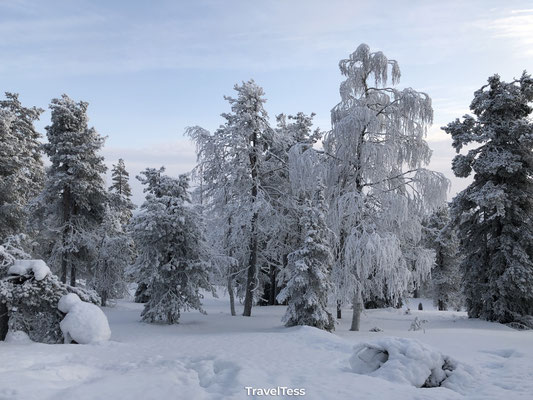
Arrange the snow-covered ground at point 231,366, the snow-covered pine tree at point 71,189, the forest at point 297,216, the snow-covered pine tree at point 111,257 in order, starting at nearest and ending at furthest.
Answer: the snow-covered ground at point 231,366
the forest at point 297,216
the snow-covered pine tree at point 71,189
the snow-covered pine tree at point 111,257

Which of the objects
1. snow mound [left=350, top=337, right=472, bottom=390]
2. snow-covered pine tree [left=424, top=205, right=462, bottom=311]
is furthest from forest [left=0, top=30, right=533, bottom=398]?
snow-covered pine tree [left=424, top=205, right=462, bottom=311]

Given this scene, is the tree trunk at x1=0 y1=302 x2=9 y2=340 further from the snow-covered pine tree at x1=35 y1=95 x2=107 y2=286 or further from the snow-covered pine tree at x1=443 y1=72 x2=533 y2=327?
the snow-covered pine tree at x1=443 y1=72 x2=533 y2=327

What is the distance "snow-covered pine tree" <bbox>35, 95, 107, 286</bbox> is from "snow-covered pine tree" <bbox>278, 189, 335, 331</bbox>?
532 inches

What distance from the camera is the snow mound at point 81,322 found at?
1382 centimetres

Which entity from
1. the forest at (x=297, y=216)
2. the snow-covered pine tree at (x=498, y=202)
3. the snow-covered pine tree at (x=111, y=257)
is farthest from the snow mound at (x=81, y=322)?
the snow-covered pine tree at (x=498, y=202)

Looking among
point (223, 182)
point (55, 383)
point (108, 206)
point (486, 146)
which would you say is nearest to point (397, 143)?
point (486, 146)

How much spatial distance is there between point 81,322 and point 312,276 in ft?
29.9

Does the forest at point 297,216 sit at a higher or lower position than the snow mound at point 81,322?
higher

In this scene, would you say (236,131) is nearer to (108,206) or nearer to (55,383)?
(108,206)

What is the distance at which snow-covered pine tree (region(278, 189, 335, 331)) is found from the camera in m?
17.2

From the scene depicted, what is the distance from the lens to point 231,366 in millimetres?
11055

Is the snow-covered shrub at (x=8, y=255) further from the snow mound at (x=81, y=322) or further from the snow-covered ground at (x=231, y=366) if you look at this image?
the snow-covered ground at (x=231, y=366)

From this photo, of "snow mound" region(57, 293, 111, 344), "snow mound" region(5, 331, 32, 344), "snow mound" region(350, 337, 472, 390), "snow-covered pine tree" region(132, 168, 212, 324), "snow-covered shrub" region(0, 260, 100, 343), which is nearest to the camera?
"snow mound" region(350, 337, 472, 390)

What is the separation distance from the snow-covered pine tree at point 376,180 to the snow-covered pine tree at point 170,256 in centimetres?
677
